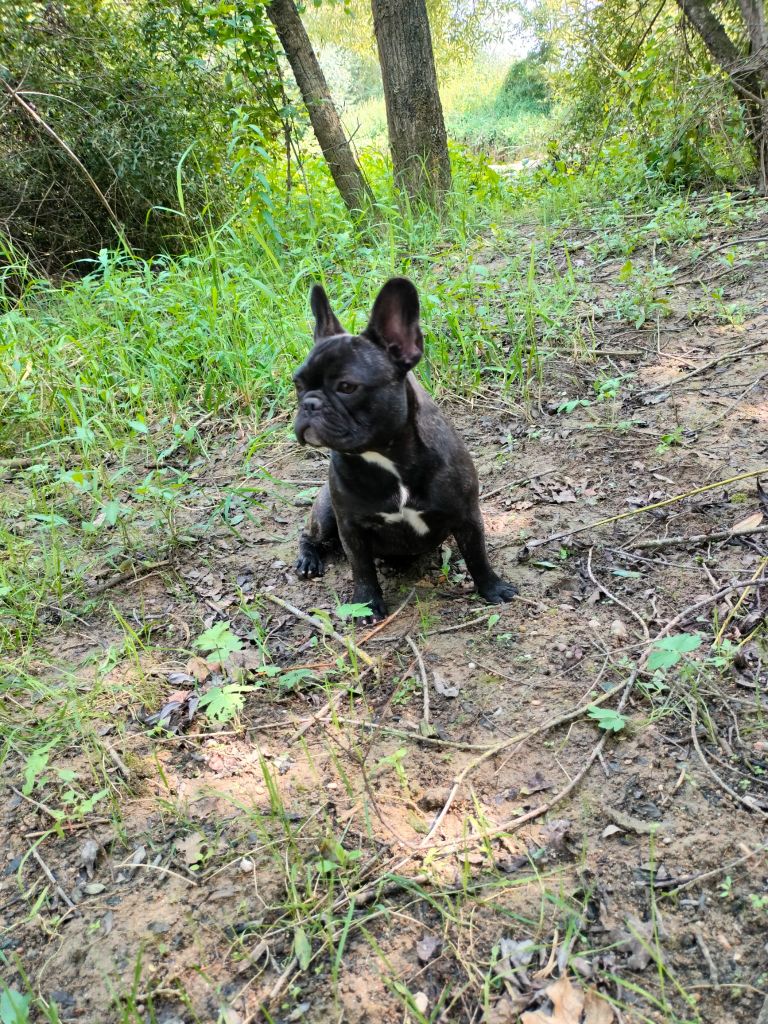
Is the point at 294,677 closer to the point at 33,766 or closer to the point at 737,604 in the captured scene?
the point at 33,766

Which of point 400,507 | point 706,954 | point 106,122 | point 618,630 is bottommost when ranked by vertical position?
point 706,954

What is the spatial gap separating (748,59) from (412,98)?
3122 mm

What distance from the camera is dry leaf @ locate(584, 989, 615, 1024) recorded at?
168 centimetres

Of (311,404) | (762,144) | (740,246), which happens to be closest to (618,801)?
(311,404)

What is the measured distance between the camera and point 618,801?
2227 mm

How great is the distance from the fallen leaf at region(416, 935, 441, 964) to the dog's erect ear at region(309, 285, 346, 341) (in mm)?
2452

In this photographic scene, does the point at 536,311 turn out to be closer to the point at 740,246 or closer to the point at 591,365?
the point at 591,365

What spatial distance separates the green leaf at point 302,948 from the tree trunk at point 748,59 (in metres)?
6.99

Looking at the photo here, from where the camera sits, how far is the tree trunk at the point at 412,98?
7117mm

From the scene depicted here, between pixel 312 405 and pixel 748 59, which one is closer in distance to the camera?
pixel 312 405

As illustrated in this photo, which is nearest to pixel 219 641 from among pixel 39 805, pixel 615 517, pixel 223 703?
pixel 223 703

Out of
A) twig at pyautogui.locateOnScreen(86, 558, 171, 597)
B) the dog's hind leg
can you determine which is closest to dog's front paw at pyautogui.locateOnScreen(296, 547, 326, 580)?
the dog's hind leg

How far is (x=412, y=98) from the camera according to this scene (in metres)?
7.40

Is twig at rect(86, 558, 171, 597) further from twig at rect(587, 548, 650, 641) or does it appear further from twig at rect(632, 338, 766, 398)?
twig at rect(632, 338, 766, 398)
